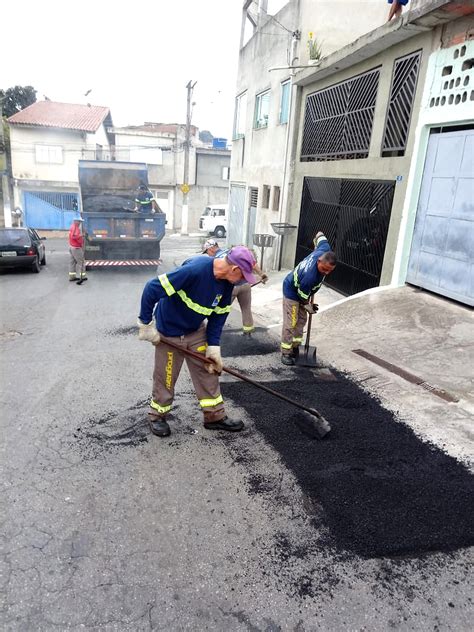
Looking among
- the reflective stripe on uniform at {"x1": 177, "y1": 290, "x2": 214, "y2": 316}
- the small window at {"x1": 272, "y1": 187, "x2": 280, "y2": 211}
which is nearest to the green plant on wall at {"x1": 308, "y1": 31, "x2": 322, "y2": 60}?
the small window at {"x1": 272, "y1": 187, "x2": 280, "y2": 211}

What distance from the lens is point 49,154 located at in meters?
28.6

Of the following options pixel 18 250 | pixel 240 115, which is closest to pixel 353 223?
pixel 18 250

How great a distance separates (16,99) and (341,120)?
4138 centimetres

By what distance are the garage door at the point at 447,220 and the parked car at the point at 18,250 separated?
33.7 feet

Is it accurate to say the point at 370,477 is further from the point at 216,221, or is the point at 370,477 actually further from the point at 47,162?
the point at 47,162

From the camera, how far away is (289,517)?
3.14 m

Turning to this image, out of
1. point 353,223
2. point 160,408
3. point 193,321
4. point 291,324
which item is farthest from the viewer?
point 353,223

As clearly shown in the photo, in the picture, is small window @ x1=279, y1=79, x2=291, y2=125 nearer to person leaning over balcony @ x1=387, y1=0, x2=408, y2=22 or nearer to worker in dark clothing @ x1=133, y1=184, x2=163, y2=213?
worker in dark clothing @ x1=133, y1=184, x2=163, y2=213

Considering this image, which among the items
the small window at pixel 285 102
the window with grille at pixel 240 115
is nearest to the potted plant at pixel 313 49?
the small window at pixel 285 102

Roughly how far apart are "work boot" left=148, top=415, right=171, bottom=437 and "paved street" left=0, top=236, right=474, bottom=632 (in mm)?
92

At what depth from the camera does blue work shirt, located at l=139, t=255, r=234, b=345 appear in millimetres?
3863

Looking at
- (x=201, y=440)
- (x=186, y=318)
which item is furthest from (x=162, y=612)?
(x=186, y=318)

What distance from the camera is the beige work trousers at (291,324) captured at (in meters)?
6.19

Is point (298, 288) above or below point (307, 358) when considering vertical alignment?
above
